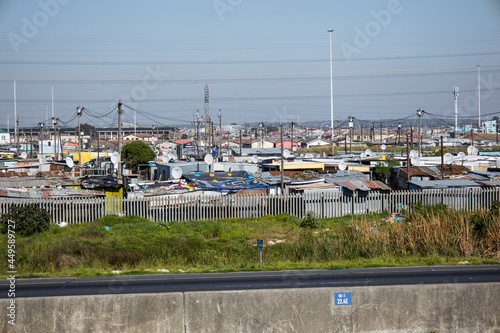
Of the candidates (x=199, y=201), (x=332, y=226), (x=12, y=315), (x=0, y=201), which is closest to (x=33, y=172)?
(x=0, y=201)

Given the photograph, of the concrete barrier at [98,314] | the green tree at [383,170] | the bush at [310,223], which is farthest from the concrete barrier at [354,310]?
the green tree at [383,170]

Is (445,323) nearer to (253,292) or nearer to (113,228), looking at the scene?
(253,292)

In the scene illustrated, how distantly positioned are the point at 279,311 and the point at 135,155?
5365cm

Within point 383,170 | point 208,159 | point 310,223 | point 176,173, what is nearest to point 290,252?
point 310,223

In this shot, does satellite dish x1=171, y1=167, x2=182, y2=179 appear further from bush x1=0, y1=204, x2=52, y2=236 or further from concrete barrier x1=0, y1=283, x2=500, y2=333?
concrete barrier x1=0, y1=283, x2=500, y2=333

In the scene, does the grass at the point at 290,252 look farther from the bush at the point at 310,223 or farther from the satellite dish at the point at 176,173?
the satellite dish at the point at 176,173

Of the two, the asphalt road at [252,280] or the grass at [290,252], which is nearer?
the asphalt road at [252,280]

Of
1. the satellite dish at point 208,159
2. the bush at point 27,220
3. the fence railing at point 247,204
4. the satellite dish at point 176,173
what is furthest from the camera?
the satellite dish at point 208,159

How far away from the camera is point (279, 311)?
991 cm

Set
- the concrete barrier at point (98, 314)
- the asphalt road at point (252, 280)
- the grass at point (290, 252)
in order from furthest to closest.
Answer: the grass at point (290, 252) < the asphalt road at point (252, 280) < the concrete barrier at point (98, 314)

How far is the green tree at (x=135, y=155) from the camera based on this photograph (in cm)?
6125

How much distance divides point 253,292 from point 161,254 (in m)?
7.29

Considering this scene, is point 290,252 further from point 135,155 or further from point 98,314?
point 135,155

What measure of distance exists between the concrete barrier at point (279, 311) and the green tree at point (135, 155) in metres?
51.5
